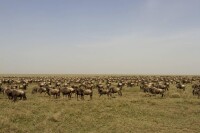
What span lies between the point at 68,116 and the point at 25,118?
2.92 m

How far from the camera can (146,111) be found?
72.3 feet

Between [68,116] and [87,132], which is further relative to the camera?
[68,116]

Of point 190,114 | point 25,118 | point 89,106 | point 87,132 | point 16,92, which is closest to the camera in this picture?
point 87,132

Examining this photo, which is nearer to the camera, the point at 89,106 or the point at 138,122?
the point at 138,122

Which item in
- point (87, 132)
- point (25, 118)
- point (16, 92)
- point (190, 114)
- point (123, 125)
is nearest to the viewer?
point (87, 132)

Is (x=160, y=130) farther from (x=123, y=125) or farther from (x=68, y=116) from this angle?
(x=68, y=116)

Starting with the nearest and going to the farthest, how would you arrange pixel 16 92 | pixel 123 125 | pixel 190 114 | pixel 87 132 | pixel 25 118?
1. pixel 87 132
2. pixel 123 125
3. pixel 25 118
4. pixel 190 114
5. pixel 16 92

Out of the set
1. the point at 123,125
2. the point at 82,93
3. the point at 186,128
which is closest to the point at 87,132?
the point at 123,125

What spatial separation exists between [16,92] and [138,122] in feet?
50.7

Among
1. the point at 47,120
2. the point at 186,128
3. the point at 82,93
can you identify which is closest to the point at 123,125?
the point at 186,128

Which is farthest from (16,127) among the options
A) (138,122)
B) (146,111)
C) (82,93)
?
(82,93)

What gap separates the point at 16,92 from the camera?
2925cm

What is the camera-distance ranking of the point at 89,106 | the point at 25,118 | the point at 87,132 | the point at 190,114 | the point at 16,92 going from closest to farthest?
the point at 87,132 → the point at 25,118 → the point at 190,114 → the point at 89,106 → the point at 16,92

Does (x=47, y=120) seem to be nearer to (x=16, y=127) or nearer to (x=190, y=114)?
(x=16, y=127)
